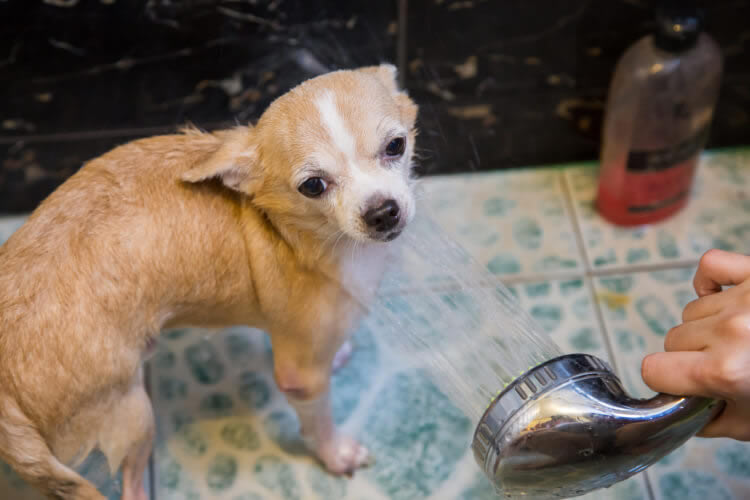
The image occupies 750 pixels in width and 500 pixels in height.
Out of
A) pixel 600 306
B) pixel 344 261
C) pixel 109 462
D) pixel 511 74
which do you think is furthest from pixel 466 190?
pixel 109 462

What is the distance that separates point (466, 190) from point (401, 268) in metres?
0.42

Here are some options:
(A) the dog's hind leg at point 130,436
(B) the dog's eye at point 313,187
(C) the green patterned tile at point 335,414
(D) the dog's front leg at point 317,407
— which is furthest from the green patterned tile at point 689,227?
(A) the dog's hind leg at point 130,436

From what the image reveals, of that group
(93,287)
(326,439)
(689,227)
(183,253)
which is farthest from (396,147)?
(689,227)

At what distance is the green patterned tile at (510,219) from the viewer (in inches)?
59.7

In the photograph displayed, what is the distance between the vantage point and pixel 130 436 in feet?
3.60

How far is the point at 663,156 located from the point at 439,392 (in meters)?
0.63

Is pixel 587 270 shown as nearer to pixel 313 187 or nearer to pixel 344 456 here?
pixel 344 456

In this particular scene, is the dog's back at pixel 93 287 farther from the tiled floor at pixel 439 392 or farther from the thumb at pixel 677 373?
the thumb at pixel 677 373

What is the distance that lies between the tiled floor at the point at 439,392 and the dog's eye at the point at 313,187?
409 mm

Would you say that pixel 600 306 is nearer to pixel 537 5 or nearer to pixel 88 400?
pixel 537 5

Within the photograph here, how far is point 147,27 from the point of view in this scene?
136 cm

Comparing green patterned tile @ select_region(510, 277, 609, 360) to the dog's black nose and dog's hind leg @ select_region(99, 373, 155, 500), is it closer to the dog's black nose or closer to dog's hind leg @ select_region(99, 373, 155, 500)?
the dog's black nose

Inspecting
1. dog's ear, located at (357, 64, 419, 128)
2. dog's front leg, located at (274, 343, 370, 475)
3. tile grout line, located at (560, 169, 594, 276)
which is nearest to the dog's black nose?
dog's ear, located at (357, 64, 419, 128)

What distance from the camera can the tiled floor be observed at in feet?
4.20
